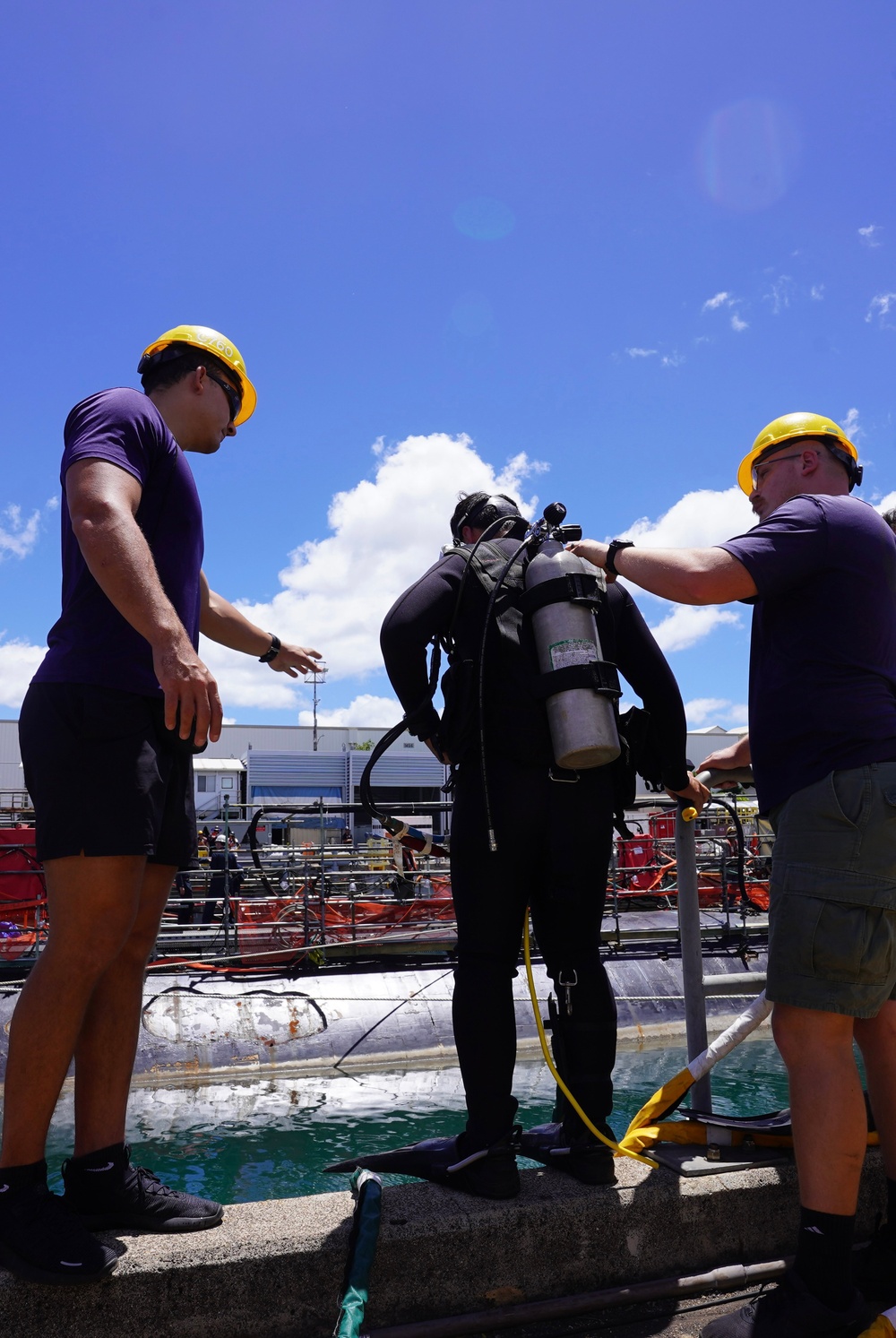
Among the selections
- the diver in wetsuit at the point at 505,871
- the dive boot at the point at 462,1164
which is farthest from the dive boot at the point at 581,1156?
the dive boot at the point at 462,1164

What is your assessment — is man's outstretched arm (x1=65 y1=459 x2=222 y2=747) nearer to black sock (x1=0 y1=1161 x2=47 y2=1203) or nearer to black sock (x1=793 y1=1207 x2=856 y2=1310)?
black sock (x1=0 y1=1161 x2=47 y2=1203)

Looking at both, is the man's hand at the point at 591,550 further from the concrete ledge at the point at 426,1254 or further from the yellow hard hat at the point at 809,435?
the concrete ledge at the point at 426,1254

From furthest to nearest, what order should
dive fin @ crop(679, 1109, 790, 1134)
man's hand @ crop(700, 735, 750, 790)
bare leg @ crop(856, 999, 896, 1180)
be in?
man's hand @ crop(700, 735, 750, 790) < dive fin @ crop(679, 1109, 790, 1134) < bare leg @ crop(856, 999, 896, 1180)

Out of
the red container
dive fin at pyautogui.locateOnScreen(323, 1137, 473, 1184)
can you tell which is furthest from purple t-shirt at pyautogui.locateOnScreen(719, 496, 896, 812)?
the red container

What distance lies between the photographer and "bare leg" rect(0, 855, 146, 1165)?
1.68 metres

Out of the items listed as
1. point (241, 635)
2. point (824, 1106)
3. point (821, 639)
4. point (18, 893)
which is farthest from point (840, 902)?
point (18, 893)

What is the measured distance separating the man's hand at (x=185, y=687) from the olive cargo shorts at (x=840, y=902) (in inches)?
45.9

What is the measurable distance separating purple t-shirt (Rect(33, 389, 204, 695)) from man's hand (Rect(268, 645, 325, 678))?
681 mm

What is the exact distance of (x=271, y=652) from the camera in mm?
2867

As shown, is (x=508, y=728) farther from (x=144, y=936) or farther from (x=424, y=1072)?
(x=424, y=1072)

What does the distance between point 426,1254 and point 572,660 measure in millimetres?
1261

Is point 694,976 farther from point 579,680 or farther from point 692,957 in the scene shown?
point 579,680

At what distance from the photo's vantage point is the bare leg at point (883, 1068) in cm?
197

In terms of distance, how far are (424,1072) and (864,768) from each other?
645cm
